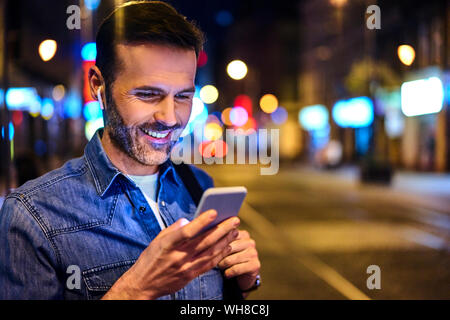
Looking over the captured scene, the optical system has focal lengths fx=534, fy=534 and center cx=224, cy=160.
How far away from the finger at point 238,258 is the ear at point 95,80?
718 millimetres

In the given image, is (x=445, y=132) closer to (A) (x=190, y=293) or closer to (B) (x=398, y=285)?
(B) (x=398, y=285)

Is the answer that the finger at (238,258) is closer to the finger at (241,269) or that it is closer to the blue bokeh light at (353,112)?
the finger at (241,269)

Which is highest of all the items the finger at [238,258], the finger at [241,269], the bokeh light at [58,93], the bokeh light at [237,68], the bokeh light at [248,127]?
the bokeh light at [58,93]

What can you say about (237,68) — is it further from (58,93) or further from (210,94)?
(58,93)

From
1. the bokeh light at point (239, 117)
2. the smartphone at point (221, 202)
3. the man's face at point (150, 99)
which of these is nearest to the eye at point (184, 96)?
the man's face at point (150, 99)

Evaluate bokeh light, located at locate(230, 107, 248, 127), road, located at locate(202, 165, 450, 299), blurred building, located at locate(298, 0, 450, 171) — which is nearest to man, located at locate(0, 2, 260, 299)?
road, located at locate(202, 165, 450, 299)

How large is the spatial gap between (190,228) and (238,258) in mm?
588

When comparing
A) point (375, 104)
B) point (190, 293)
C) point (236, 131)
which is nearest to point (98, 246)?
point (190, 293)

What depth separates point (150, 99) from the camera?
1.74 m

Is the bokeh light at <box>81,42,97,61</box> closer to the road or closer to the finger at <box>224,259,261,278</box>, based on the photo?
the finger at <box>224,259,261,278</box>

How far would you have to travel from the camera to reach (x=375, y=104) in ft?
64.8

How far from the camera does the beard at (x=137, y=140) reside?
1752 millimetres

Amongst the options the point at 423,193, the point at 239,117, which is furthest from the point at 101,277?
the point at 239,117

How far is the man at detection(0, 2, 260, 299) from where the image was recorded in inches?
58.0
